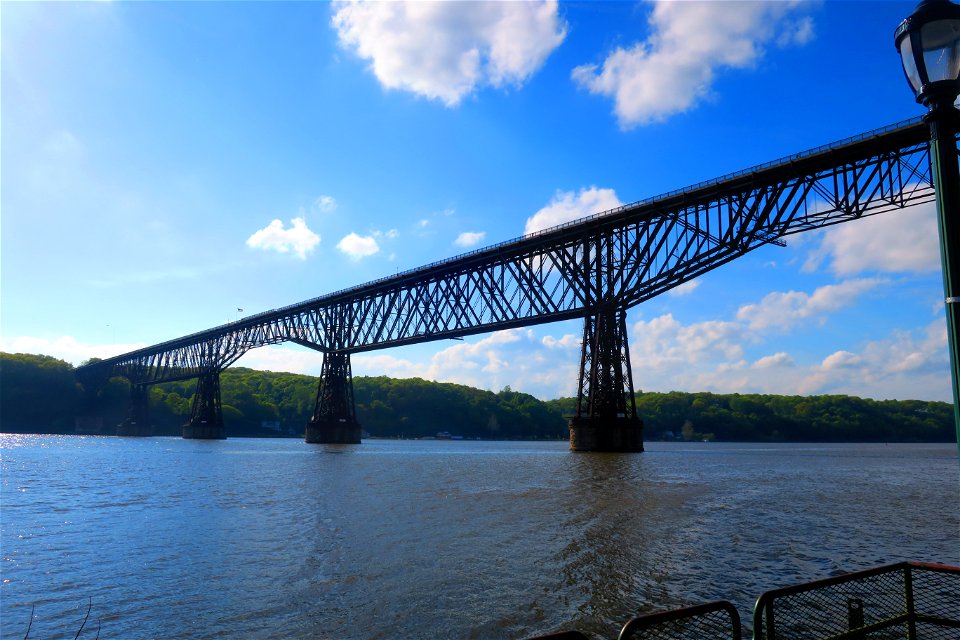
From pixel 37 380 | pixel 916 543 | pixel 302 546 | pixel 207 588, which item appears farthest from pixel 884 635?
pixel 37 380

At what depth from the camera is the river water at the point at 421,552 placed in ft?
38.5

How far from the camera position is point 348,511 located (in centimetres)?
2438

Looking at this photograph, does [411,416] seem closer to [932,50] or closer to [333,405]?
[333,405]

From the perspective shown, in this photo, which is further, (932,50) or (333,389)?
(333,389)

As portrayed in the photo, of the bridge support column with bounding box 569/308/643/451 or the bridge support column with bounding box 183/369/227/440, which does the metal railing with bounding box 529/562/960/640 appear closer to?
the bridge support column with bounding box 569/308/643/451

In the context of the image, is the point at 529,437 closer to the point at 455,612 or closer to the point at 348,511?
the point at 348,511

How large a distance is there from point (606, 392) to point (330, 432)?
5225cm

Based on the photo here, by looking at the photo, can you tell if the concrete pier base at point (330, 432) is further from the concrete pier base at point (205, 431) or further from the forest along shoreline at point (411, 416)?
the forest along shoreline at point (411, 416)

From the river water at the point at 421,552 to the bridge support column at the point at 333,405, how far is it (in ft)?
200

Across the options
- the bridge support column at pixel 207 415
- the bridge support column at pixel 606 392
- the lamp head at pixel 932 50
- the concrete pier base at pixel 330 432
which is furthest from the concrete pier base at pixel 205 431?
the lamp head at pixel 932 50

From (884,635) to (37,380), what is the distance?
178113 millimetres

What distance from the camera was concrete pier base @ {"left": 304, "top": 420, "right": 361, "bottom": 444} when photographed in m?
96.4

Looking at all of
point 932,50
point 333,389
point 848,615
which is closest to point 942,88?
point 932,50

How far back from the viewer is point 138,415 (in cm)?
14688
